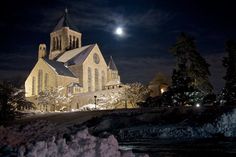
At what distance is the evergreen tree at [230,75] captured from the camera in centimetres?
4347

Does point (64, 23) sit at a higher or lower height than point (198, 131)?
higher

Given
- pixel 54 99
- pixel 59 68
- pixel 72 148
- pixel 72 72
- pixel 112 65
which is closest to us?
pixel 72 148

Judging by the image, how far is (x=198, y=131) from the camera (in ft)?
92.2

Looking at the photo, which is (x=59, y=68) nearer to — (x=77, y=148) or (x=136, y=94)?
(x=136, y=94)

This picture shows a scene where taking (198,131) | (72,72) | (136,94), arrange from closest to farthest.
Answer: (198,131)
(136,94)
(72,72)

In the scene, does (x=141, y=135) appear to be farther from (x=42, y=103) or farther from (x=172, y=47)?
(x=42, y=103)

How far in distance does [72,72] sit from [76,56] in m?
7.12

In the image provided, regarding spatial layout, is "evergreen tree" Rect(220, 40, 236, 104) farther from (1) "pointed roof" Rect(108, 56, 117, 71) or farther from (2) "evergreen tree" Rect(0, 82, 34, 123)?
(1) "pointed roof" Rect(108, 56, 117, 71)

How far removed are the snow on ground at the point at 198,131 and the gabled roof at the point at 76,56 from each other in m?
59.6

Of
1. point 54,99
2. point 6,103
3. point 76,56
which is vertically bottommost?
point 6,103

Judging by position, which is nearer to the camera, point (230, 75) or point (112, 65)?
point (230, 75)

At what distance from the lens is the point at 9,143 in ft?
27.2

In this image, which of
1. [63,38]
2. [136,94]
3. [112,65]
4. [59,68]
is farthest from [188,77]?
[63,38]

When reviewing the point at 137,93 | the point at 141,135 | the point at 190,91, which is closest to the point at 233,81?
the point at 190,91
